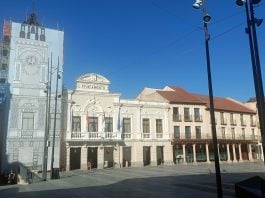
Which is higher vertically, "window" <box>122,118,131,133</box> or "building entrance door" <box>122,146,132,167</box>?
"window" <box>122,118,131,133</box>

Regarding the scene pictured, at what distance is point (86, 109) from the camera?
36.8 metres

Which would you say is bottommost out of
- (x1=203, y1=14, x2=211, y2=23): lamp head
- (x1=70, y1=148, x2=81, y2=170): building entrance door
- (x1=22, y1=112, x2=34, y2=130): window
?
(x1=70, y1=148, x2=81, y2=170): building entrance door

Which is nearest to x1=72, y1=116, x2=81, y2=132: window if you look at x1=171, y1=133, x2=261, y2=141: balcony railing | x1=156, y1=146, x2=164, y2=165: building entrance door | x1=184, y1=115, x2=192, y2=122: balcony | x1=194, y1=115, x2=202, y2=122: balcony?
x1=156, y1=146, x2=164, y2=165: building entrance door

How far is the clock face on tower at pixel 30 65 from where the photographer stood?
32938mm

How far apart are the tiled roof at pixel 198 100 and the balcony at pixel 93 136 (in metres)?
11.0

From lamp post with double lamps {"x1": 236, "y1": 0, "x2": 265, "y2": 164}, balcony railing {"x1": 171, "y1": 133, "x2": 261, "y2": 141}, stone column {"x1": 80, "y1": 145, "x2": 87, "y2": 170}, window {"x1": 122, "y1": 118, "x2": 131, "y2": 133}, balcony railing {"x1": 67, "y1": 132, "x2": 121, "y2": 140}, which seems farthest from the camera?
balcony railing {"x1": 171, "y1": 133, "x2": 261, "y2": 141}

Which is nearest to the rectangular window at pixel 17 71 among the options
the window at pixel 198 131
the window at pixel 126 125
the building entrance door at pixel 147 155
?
the window at pixel 126 125

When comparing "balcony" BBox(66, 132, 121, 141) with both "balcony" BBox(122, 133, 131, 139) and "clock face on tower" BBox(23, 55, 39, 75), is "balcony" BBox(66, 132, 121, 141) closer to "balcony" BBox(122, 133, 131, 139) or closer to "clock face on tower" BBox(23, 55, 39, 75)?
"balcony" BBox(122, 133, 131, 139)

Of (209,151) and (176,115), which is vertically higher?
(176,115)

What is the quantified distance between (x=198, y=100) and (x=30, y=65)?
26.2m

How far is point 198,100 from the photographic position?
47062 mm

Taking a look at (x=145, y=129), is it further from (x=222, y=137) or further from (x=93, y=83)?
(x=222, y=137)

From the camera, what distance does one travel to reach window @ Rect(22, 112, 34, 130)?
31.9 m

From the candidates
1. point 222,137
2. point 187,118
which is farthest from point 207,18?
point 222,137
